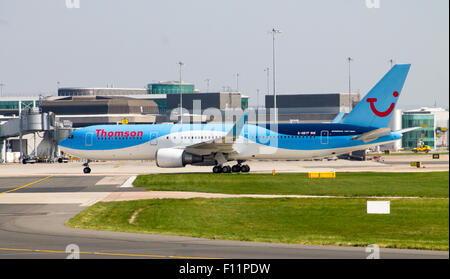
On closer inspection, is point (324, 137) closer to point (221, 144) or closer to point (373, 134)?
point (373, 134)

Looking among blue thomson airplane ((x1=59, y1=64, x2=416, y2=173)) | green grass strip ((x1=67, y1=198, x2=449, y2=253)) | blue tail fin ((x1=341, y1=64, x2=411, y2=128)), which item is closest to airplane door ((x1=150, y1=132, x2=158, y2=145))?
blue thomson airplane ((x1=59, y1=64, x2=416, y2=173))

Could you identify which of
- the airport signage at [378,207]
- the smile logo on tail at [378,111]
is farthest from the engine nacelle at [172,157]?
the airport signage at [378,207]

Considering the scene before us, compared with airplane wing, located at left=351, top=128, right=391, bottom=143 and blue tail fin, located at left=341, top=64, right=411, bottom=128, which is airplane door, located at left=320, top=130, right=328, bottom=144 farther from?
blue tail fin, located at left=341, top=64, right=411, bottom=128

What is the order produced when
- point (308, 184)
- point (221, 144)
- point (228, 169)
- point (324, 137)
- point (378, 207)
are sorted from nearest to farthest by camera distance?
point (378, 207), point (308, 184), point (221, 144), point (324, 137), point (228, 169)

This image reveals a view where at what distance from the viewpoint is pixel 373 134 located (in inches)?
2222

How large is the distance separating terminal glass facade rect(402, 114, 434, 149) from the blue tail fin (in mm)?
91917

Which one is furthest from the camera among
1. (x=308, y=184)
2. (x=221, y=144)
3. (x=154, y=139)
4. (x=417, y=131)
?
(x=417, y=131)

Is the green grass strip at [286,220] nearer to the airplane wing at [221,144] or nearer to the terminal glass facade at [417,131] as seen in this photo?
the airplane wing at [221,144]

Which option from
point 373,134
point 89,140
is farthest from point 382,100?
point 89,140

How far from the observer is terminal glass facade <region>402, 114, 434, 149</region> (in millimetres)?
146750

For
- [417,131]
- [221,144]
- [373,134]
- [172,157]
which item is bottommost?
[417,131]

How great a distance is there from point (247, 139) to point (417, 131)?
9952cm

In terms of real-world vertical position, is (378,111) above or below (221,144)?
above

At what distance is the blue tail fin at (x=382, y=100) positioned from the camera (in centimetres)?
5709
